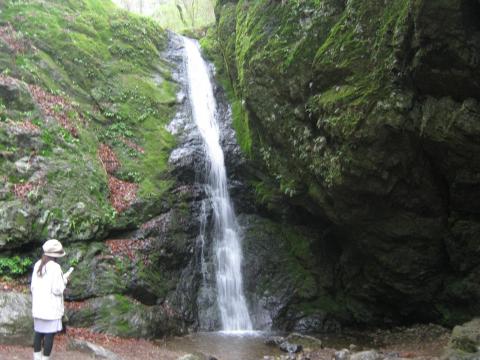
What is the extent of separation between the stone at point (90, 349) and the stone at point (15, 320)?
0.83m

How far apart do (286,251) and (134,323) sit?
6603mm

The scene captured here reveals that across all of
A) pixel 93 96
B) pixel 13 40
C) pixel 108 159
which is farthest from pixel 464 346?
pixel 13 40

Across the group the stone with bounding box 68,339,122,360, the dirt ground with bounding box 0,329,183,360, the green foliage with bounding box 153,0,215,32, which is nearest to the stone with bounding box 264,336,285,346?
the dirt ground with bounding box 0,329,183,360

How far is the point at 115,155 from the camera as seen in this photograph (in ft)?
54.9

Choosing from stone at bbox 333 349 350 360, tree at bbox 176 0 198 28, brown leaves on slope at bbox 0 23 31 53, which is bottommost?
stone at bbox 333 349 350 360

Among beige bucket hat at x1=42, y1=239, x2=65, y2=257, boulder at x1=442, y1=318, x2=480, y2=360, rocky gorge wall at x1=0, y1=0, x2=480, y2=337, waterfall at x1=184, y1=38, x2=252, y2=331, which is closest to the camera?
beige bucket hat at x1=42, y1=239, x2=65, y2=257

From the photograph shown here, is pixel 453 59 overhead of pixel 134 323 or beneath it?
overhead

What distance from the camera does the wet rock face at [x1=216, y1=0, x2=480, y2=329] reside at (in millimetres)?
9867

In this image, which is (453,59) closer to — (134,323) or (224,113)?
(134,323)

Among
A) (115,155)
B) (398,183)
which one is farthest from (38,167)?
(398,183)

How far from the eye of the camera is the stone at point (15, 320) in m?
8.84

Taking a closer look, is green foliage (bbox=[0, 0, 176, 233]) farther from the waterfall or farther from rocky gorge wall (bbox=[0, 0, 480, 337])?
the waterfall

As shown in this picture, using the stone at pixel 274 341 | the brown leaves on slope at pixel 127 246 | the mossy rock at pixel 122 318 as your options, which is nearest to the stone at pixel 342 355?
the stone at pixel 274 341

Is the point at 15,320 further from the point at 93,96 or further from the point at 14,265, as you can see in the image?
the point at 93,96
